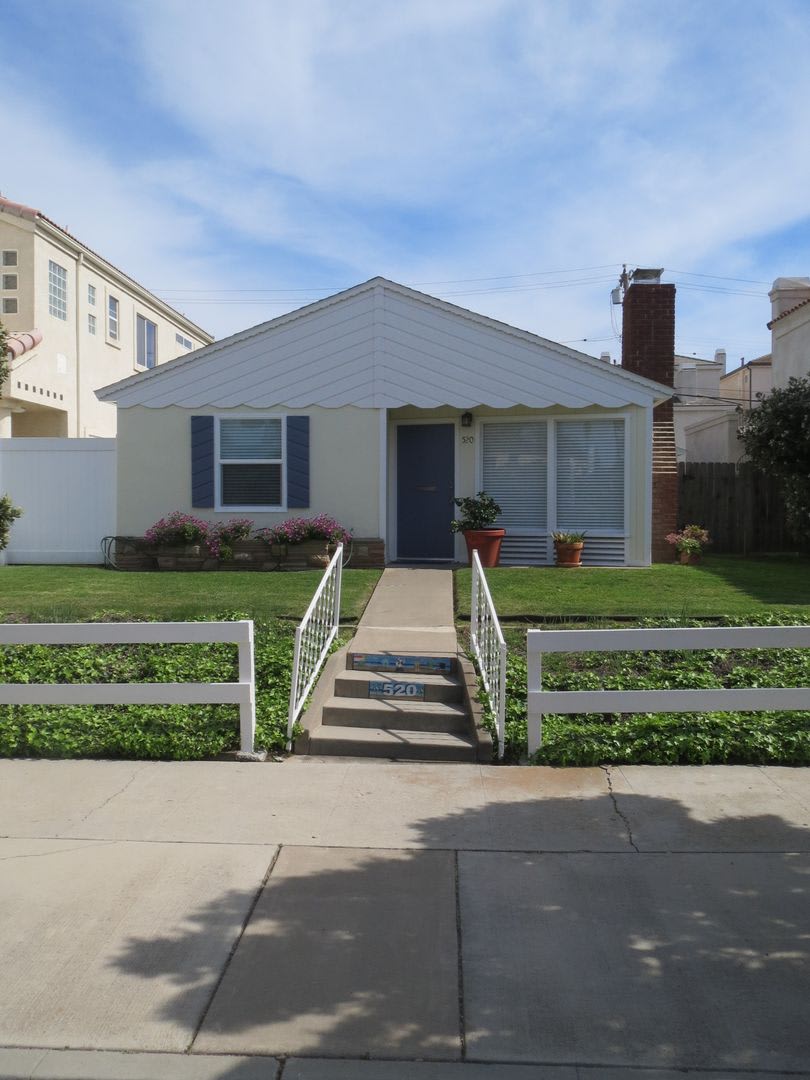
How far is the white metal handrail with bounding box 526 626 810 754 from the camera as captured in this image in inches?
256

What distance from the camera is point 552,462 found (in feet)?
46.9

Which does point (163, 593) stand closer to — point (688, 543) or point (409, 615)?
point (409, 615)

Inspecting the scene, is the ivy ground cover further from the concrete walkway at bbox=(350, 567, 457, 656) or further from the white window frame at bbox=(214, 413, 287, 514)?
the white window frame at bbox=(214, 413, 287, 514)

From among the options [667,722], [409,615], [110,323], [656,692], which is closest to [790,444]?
[409,615]

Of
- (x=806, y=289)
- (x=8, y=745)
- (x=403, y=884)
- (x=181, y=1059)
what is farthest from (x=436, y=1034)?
(x=806, y=289)

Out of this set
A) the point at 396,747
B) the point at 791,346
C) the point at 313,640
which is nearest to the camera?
the point at 396,747

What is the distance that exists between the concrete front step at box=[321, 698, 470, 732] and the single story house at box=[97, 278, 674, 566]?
6.39 meters

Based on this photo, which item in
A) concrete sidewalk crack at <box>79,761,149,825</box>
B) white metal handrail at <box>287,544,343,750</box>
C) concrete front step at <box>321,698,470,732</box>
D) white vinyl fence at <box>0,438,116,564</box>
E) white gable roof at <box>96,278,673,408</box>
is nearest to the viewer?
concrete sidewalk crack at <box>79,761,149,825</box>

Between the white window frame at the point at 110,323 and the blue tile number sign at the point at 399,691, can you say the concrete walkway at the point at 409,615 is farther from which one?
the white window frame at the point at 110,323

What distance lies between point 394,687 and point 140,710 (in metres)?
1.98

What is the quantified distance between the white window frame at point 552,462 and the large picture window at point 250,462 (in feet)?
9.94

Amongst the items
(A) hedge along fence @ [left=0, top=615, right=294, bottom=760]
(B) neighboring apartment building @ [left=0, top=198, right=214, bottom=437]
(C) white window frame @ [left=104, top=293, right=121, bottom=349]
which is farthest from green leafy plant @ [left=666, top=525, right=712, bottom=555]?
(C) white window frame @ [left=104, top=293, right=121, bottom=349]

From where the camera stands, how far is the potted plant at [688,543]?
14.2 meters

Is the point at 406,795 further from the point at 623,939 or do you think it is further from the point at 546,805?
the point at 623,939
